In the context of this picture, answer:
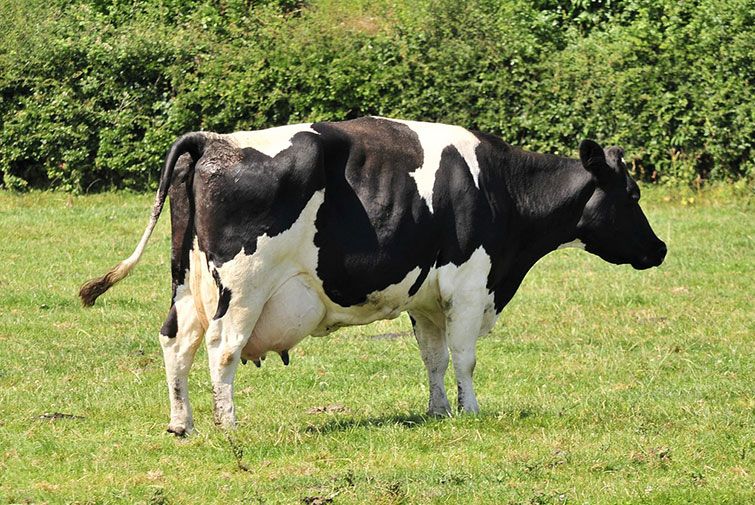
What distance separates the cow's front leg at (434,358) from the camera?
9.03 meters

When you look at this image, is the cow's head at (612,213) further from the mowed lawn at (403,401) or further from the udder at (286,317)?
the udder at (286,317)

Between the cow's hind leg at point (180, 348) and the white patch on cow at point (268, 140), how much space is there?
108 cm

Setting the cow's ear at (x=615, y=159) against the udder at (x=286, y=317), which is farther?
the cow's ear at (x=615, y=159)

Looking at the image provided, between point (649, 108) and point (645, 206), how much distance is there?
167 cm

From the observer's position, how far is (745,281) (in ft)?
47.8

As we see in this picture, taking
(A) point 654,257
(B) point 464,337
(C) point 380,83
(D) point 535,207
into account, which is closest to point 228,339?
(B) point 464,337

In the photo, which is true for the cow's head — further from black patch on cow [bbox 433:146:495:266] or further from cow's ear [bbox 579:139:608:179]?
black patch on cow [bbox 433:146:495:266]

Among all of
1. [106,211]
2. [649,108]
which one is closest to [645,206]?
[649,108]

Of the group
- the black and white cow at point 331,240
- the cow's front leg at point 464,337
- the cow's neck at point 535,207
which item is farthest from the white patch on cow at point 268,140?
the cow's neck at point 535,207

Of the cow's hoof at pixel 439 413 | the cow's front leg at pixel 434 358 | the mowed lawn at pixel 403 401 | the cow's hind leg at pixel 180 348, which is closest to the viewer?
the mowed lawn at pixel 403 401

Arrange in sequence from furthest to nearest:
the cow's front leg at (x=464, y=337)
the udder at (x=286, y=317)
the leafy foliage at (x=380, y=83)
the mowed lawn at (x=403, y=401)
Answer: the leafy foliage at (x=380, y=83) → the cow's front leg at (x=464, y=337) → the udder at (x=286, y=317) → the mowed lawn at (x=403, y=401)

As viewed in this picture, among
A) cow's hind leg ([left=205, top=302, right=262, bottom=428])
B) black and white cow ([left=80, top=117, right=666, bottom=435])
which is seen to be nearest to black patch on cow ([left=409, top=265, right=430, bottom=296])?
black and white cow ([left=80, top=117, right=666, bottom=435])

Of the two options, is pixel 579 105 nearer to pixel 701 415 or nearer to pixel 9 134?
pixel 9 134

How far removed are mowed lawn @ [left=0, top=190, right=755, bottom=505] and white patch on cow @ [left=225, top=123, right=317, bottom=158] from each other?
6.05 feet
